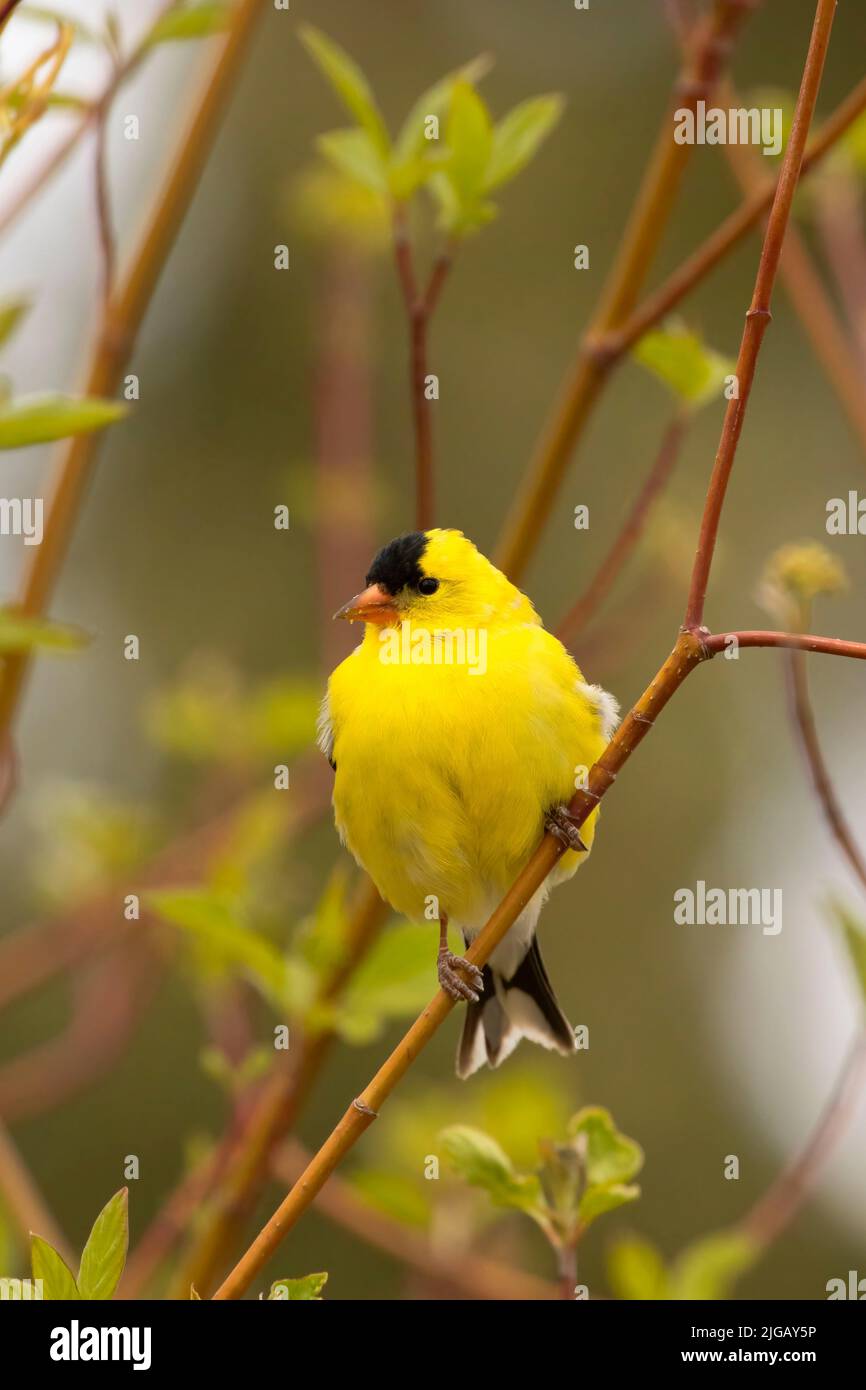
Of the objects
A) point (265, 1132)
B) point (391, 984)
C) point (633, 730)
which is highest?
point (633, 730)

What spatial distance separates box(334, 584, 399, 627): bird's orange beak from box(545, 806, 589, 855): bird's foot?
0.56 m

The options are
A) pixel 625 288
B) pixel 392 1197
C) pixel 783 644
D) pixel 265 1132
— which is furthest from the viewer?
pixel 392 1197

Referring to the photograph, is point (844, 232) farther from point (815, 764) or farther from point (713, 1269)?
point (713, 1269)

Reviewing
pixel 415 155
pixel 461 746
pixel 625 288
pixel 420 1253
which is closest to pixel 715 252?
pixel 625 288

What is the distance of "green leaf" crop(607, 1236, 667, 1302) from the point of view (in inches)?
84.8

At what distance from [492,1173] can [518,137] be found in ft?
4.61

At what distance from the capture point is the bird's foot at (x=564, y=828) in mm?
1692

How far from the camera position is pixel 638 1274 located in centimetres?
217

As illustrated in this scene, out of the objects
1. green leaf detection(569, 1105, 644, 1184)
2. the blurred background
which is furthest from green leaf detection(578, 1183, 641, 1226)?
the blurred background

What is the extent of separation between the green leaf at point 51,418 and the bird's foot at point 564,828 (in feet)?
2.28

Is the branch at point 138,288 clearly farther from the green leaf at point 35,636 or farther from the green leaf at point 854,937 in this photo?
the green leaf at point 854,937

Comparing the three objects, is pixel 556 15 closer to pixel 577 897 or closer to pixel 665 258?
pixel 665 258

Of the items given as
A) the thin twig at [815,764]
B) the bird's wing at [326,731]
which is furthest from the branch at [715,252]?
the bird's wing at [326,731]

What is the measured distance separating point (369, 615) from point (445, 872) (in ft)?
1.74
